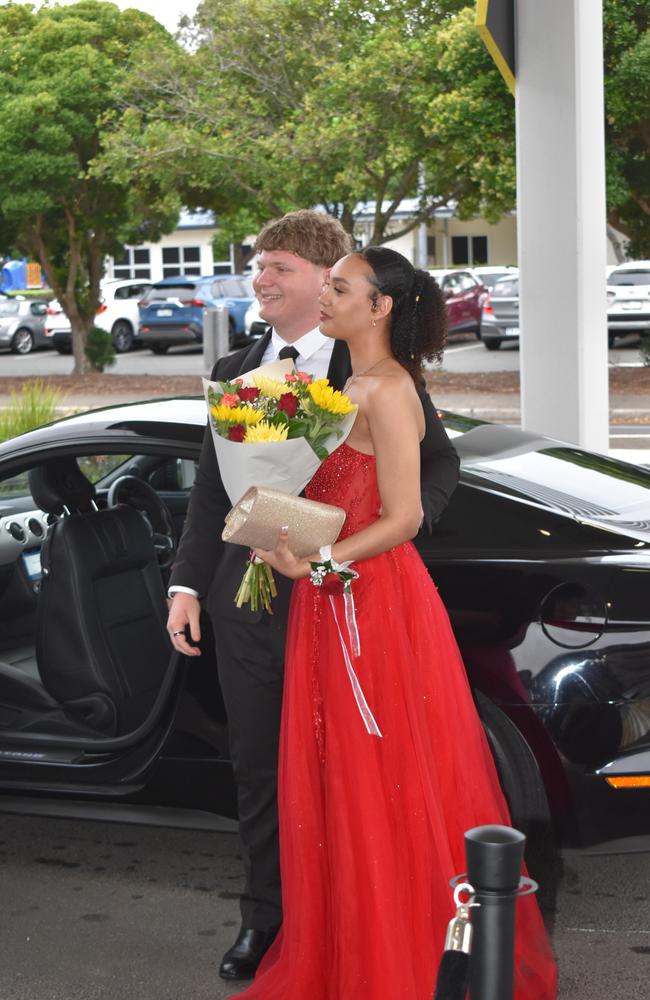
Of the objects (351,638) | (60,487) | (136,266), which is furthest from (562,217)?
(136,266)

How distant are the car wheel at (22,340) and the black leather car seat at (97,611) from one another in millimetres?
29763

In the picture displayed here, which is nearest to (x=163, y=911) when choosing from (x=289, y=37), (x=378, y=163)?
(x=378, y=163)

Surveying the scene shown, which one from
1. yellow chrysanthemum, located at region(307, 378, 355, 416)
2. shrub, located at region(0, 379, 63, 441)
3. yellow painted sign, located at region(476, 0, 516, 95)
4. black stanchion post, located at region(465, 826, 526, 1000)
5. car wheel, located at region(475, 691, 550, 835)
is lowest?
car wheel, located at region(475, 691, 550, 835)

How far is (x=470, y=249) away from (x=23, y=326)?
89.5ft

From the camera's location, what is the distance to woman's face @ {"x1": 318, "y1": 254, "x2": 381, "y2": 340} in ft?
10.7

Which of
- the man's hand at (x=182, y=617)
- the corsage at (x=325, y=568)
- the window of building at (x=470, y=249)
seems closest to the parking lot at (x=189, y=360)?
the man's hand at (x=182, y=617)

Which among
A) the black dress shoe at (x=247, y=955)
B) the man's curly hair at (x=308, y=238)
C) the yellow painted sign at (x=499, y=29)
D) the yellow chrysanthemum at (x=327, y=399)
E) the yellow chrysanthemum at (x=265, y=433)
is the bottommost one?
the black dress shoe at (x=247, y=955)

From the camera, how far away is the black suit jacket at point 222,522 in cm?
349

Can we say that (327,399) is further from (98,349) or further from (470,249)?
(470,249)

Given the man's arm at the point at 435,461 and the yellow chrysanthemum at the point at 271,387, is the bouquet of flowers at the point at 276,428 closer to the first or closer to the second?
the yellow chrysanthemum at the point at 271,387

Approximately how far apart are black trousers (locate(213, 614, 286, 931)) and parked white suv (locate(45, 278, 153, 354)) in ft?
95.9

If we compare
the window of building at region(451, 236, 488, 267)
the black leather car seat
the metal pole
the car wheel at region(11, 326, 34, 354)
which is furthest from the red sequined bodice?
the window of building at region(451, 236, 488, 267)

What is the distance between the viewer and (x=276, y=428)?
120 inches

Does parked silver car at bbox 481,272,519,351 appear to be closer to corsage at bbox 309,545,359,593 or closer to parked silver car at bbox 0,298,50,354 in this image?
parked silver car at bbox 0,298,50,354
